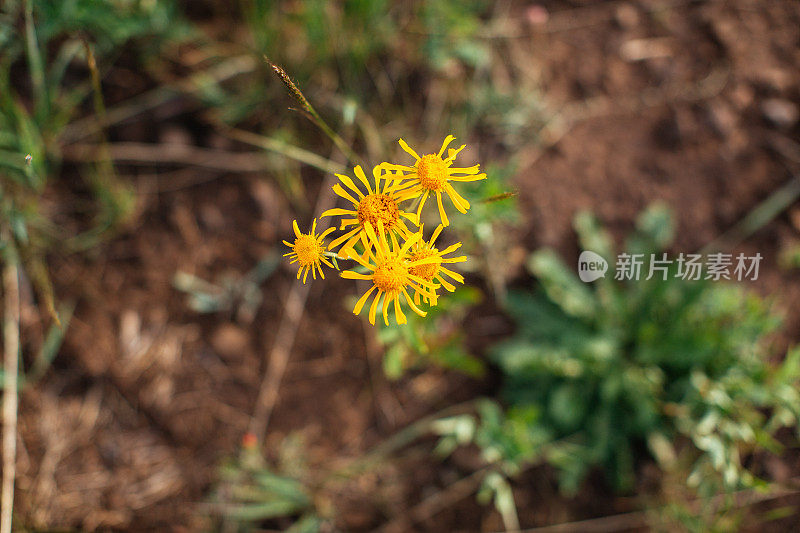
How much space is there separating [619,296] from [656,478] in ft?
2.72

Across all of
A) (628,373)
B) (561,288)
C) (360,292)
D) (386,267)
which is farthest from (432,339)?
(628,373)

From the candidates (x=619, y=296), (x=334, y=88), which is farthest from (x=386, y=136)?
(x=619, y=296)

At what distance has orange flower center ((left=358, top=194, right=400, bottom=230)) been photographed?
64.6 inches

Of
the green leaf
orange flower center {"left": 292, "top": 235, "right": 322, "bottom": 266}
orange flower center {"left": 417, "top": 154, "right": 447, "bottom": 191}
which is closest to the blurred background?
the green leaf

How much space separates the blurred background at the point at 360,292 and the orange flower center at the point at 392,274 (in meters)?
0.64

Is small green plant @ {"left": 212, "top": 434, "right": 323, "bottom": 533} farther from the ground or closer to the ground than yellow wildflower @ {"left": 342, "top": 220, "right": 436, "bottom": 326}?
closer to the ground

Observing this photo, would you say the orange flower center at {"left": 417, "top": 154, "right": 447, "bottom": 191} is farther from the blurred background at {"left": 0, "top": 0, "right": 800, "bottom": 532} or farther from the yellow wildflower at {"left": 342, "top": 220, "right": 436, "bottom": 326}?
the blurred background at {"left": 0, "top": 0, "right": 800, "bottom": 532}

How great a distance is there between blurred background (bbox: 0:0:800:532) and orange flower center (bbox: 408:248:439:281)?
610mm

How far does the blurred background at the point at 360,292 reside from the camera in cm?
242

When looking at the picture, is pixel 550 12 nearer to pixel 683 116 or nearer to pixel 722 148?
pixel 683 116

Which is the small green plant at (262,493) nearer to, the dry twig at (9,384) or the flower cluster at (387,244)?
the dry twig at (9,384)

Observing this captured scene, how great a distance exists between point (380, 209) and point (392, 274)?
19cm

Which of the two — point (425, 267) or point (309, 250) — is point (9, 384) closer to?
point (309, 250)

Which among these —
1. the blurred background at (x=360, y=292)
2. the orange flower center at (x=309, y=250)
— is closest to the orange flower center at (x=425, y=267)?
the orange flower center at (x=309, y=250)
